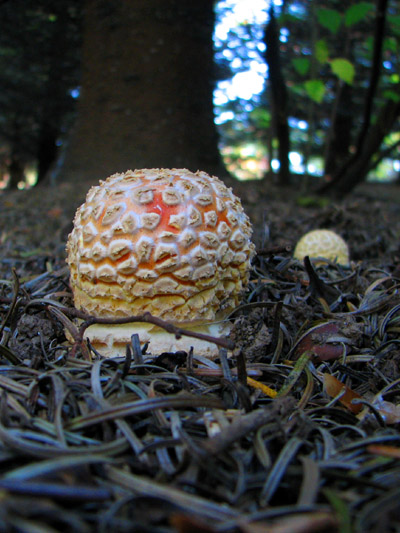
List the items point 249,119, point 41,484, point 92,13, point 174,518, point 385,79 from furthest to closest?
1. point 249,119
2. point 385,79
3. point 92,13
4. point 41,484
5. point 174,518

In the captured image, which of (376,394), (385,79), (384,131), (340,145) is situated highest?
(385,79)

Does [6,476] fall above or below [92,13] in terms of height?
below

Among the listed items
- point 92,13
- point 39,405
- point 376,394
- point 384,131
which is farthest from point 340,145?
point 39,405

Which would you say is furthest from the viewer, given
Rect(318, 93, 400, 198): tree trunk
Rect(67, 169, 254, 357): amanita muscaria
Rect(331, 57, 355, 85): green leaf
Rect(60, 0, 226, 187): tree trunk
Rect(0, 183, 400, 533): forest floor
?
Rect(318, 93, 400, 198): tree trunk

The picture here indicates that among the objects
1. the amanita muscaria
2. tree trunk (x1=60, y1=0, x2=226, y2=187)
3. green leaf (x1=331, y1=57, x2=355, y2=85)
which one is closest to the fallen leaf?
the amanita muscaria

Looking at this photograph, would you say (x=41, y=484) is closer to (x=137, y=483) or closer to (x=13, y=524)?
(x=13, y=524)

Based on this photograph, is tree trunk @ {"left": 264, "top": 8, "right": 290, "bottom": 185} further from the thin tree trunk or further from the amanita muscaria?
the amanita muscaria
